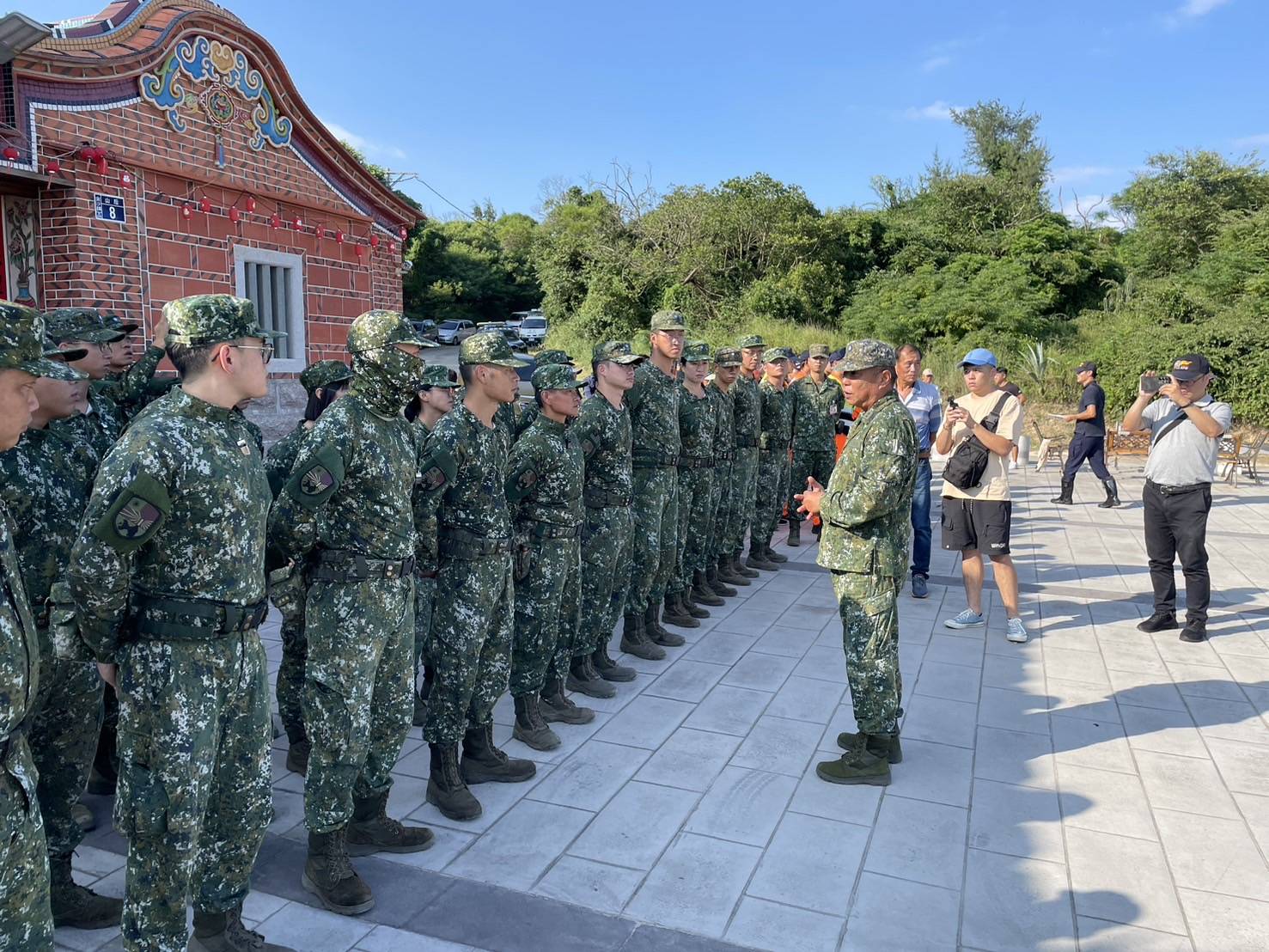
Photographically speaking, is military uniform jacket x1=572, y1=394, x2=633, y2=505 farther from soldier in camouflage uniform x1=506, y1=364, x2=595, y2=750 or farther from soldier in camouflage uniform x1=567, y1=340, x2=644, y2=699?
soldier in camouflage uniform x1=506, y1=364, x2=595, y2=750

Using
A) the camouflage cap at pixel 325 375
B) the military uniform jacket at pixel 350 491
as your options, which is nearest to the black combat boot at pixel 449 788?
the military uniform jacket at pixel 350 491

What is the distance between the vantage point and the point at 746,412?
777cm

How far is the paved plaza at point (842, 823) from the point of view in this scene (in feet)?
10.4

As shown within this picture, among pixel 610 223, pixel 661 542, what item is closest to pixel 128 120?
pixel 661 542

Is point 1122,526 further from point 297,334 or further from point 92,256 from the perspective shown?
point 92,256

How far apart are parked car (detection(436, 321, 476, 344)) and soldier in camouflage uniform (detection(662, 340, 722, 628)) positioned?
1206 inches

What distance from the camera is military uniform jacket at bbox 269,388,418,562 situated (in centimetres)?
310

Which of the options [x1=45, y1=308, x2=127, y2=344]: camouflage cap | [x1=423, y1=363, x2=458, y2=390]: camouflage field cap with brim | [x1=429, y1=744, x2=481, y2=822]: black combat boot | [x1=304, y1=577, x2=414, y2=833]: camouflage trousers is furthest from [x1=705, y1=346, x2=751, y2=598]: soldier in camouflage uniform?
[x1=45, y1=308, x2=127, y2=344]: camouflage cap

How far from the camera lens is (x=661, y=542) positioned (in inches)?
236

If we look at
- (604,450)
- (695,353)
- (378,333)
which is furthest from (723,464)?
(378,333)

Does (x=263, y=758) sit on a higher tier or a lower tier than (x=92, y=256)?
lower

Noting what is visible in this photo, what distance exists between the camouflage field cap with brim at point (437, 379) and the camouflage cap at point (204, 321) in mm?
1770

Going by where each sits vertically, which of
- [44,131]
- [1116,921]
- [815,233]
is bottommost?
[1116,921]

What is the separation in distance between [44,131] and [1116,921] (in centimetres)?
873
